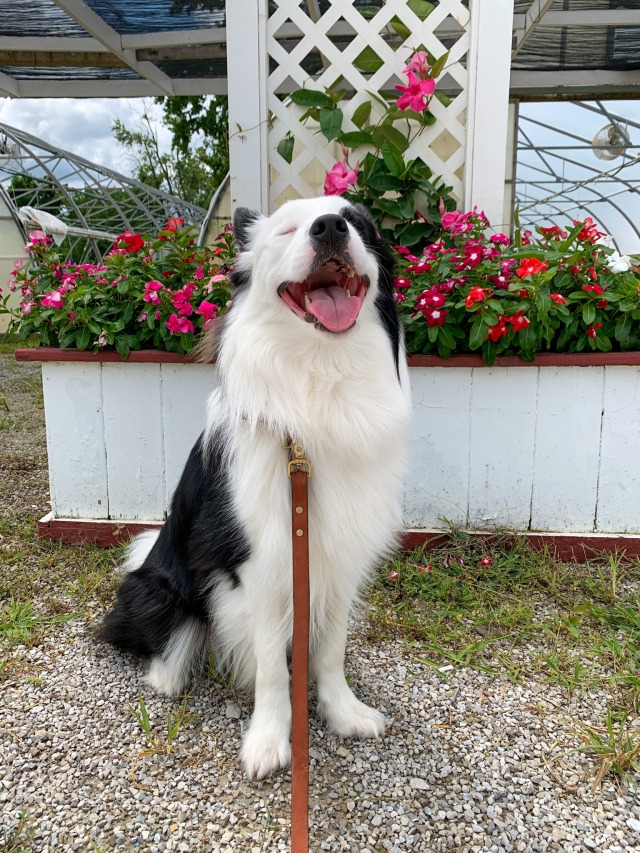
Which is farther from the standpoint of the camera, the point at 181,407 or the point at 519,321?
the point at 181,407

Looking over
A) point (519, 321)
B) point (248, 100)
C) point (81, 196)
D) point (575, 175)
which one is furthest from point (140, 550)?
point (81, 196)

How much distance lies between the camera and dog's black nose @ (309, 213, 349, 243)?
1.52 m

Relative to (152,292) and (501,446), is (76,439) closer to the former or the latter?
(152,292)

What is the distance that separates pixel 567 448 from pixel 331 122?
1.97 meters

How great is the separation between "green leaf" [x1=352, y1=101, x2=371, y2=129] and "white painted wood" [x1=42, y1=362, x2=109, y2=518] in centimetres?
179

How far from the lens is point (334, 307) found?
1.58 m

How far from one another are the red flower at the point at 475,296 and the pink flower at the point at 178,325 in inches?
48.1

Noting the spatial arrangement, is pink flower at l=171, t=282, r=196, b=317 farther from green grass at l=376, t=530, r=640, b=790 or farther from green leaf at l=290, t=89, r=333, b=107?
green grass at l=376, t=530, r=640, b=790

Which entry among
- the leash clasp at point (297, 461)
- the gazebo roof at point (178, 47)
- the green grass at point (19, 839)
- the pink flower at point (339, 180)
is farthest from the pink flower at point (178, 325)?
the gazebo roof at point (178, 47)

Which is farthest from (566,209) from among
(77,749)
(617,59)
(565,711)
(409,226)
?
(77,749)

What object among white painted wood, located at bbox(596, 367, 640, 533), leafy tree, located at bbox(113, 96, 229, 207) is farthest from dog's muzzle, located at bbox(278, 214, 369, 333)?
leafy tree, located at bbox(113, 96, 229, 207)

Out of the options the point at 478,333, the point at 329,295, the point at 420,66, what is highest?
the point at 420,66

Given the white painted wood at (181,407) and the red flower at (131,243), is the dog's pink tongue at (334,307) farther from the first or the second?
the red flower at (131,243)

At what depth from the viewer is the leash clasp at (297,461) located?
155 centimetres
